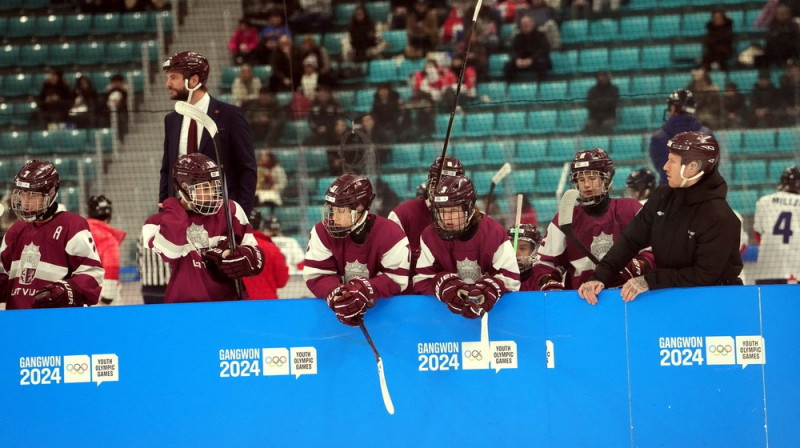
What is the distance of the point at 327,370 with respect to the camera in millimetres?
4227

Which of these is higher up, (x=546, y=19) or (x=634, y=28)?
(x=546, y=19)

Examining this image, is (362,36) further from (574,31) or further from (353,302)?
(353,302)

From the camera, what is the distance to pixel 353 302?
4.06m

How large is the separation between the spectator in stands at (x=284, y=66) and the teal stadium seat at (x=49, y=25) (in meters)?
2.10

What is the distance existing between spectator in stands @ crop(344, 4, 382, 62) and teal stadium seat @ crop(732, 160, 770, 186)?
3532mm

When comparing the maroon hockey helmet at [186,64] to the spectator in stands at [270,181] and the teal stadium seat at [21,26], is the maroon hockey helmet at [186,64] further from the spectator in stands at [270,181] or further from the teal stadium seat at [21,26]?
the teal stadium seat at [21,26]

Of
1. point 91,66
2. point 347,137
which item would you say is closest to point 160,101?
point 91,66

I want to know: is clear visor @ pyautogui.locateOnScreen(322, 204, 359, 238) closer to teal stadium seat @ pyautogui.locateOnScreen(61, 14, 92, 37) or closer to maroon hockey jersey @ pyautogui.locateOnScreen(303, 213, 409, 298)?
maroon hockey jersey @ pyautogui.locateOnScreen(303, 213, 409, 298)

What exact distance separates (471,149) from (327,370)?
397 centimetres

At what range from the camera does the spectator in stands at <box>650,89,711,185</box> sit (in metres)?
Result: 6.64

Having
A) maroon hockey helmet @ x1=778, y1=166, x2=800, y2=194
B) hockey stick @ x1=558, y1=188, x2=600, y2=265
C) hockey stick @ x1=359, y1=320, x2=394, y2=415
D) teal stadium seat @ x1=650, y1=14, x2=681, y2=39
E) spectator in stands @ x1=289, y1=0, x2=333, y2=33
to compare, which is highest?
spectator in stands @ x1=289, y1=0, x2=333, y2=33

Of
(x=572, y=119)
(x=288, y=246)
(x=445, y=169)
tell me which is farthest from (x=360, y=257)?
(x=572, y=119)

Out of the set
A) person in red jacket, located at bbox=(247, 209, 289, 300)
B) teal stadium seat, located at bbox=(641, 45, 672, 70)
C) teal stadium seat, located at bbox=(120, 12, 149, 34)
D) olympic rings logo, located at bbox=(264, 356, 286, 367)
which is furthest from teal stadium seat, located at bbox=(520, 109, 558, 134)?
olympic rings logo, located at bbox=(264, 356, 286, 367)

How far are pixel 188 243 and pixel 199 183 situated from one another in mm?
268
